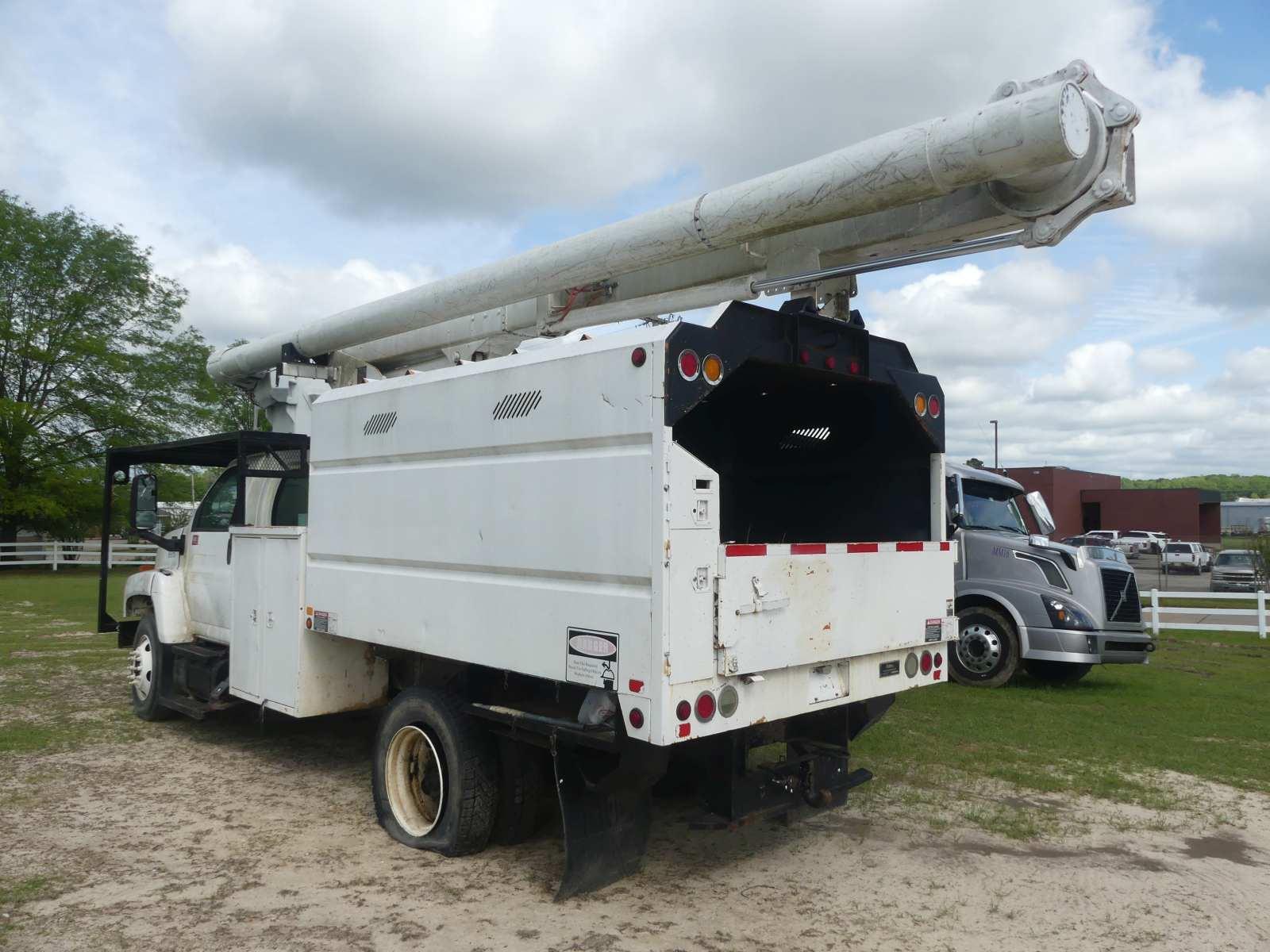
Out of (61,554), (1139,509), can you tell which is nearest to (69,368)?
(61,554)

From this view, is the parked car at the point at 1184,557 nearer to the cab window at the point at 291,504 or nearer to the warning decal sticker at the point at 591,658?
the cab window at the point at 291,504

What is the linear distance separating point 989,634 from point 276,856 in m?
8.03

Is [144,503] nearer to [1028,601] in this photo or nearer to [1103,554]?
[1028,601]

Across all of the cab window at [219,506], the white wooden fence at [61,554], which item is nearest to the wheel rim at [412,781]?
the cab window at [219,506]

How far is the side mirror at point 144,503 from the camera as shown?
785 cm

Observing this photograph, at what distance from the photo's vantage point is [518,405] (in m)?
4.68

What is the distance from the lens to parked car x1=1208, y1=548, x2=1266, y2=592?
29.3 m

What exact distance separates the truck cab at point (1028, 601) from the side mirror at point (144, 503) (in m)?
7.49

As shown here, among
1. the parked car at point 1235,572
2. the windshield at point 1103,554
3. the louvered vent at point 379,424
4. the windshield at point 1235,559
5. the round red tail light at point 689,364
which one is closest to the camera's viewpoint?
the round red tail light at point 689,364

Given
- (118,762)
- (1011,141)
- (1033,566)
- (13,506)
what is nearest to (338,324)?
(118,762)

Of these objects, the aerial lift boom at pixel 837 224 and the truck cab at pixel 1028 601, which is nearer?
the aerial lift boom at pixel 837 224

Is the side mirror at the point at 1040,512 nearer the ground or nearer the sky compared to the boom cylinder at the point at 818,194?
nearer the ground

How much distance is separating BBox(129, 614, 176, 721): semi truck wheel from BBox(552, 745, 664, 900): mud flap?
190 inches

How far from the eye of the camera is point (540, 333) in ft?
21.1
